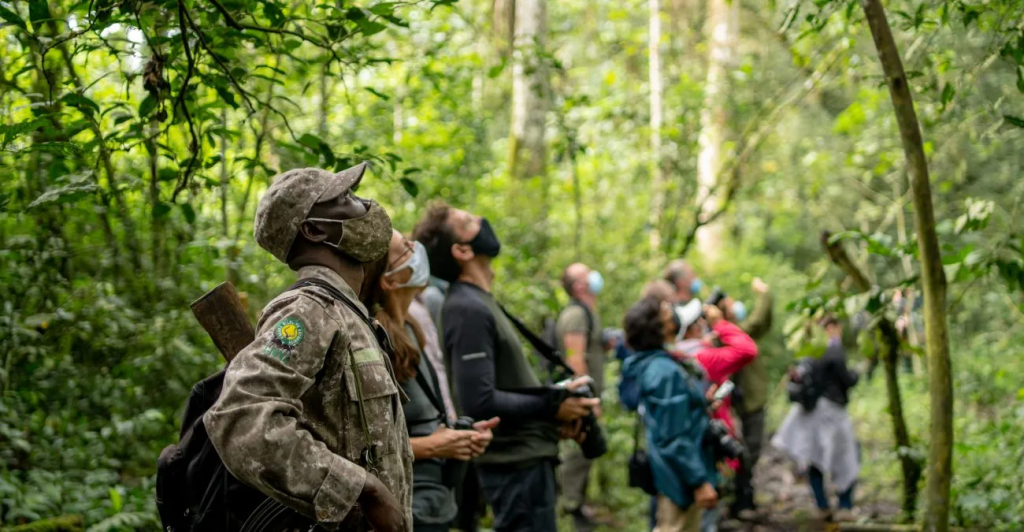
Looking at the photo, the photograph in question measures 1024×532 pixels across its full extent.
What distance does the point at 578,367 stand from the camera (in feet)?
25.8

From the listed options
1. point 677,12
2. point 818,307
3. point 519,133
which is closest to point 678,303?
point 519,133

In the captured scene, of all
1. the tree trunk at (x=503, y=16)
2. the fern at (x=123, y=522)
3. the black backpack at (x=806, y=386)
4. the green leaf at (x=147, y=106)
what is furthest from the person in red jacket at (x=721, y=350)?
the tree trunk at (x=503, y=16)

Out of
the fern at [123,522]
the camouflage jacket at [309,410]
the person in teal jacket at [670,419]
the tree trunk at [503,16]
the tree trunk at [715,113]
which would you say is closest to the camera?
the camouflage jacket at [309,410]

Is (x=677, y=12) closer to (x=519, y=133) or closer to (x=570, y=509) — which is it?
(x=519, y=133)

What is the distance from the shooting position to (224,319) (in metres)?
2.85

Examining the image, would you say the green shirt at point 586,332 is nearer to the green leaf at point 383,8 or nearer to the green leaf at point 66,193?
the green leaf at point 383,8

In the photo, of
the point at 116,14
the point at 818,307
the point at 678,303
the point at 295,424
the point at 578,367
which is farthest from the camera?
the point at 678,303

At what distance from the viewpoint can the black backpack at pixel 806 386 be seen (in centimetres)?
856

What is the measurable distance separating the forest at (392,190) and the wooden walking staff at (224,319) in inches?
38.4

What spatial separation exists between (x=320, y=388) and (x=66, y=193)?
1.82m

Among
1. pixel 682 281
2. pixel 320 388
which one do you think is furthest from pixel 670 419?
pixel 320 388

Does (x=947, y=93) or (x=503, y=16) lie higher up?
(x=503, y=16)

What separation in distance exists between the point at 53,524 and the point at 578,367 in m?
4.57

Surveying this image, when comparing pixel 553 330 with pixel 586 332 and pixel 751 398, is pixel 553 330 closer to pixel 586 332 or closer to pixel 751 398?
pixel 586 332
